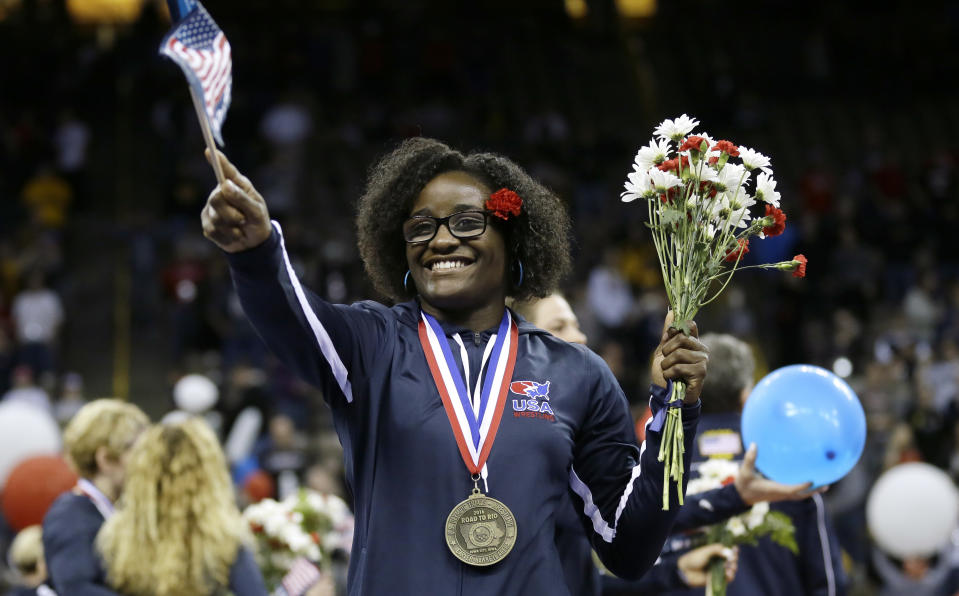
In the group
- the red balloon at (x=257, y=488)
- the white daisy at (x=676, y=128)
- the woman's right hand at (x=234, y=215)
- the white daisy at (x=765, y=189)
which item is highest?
the white daisy at (x=676, y=128)

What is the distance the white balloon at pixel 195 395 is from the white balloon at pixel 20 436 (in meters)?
3.22

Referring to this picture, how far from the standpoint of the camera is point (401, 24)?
70.3ft

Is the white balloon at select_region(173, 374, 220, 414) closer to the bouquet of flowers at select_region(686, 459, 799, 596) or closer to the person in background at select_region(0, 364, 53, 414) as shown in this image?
the person in background at select_region(0, 364, 53, 414)

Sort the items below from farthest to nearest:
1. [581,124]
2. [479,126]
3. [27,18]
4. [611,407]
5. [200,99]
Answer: [27,18]
[581,124]
[479,126]
[611,407]
[200,99]

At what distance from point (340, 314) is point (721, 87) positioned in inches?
711

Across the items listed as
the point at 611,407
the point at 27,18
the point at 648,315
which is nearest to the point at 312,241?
the point at 648,315

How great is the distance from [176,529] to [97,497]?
18.8 inches

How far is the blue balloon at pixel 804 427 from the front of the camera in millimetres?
4344

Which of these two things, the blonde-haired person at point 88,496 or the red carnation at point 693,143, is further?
the blonde-haired person at point 88,496

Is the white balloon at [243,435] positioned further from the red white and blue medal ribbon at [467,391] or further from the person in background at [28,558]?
the red white and blue medal ribbon at [467,391]

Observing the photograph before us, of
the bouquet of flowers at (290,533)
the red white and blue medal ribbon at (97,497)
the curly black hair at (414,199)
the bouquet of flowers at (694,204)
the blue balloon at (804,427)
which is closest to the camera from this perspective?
the bouquet of flowers at (694,204)

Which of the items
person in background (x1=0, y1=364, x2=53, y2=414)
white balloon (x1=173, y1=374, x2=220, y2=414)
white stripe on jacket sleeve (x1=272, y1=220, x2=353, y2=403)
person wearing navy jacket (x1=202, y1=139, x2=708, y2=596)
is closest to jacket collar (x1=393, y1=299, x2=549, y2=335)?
person wearing navy jacket (x1=202, y1=139, x2=708, y2=596)

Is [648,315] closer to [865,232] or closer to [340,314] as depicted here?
[865,232]

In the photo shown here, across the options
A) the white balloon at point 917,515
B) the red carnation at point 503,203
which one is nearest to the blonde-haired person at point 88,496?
the red carnation at point 503,203
